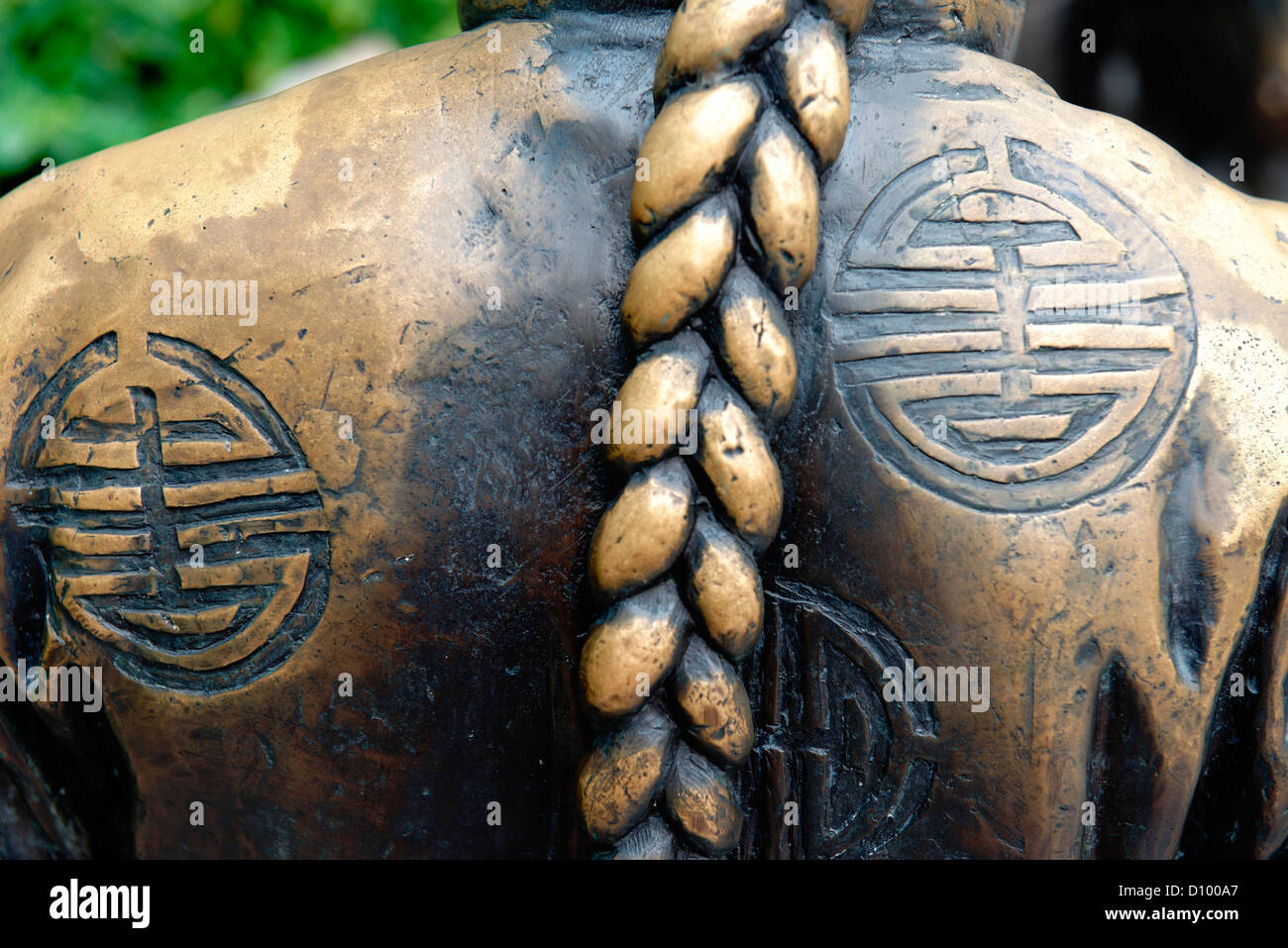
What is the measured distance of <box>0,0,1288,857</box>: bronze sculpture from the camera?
850 millimetres

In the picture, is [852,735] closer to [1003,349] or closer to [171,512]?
[1003,349]

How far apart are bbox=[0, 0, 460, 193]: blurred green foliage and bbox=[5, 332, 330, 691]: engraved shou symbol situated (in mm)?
1865

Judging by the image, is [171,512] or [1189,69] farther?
[1189,69]

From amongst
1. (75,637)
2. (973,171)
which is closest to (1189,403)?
(973,171)

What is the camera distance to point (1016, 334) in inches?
34.5

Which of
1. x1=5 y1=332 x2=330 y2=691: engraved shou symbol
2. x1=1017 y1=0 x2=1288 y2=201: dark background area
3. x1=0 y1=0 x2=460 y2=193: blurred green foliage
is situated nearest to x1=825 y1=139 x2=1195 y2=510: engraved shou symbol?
x1=5 y1=332 x2=330 y2=691: engraved shou symbol

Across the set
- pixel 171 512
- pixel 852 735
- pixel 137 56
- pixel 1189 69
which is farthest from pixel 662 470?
pixel 137 56

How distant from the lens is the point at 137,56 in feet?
8.61

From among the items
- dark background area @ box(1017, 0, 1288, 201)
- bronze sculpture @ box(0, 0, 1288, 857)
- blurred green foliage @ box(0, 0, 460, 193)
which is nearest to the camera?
bronze sculpture @ box(0, 0, 1288, 857)

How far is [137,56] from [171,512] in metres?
2.15

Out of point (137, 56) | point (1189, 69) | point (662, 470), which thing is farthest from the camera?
point (137, 56)

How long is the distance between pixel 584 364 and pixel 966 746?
17.4 inches

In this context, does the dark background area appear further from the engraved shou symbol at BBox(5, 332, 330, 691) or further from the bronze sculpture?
the engraved shou symbol at BBox(5, 332, 330, 691)

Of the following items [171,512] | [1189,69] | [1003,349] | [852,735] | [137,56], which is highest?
[137,56]
